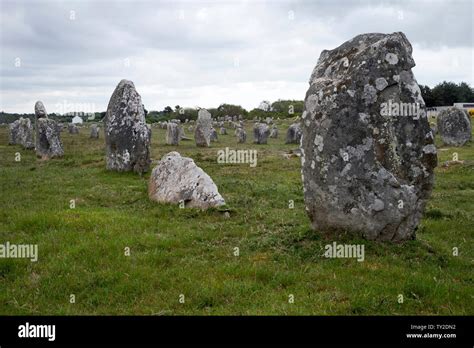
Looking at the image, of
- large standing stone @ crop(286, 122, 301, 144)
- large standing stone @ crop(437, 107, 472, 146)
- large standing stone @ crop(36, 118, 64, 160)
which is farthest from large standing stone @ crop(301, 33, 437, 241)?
large standing stone @ crop(286, 122, 301, 144)

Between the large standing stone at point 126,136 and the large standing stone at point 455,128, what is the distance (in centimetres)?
2092

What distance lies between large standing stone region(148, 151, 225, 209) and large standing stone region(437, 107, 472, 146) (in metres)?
23.6

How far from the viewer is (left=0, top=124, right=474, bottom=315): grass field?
7699 mm

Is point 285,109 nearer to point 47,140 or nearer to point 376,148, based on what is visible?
point 47,140

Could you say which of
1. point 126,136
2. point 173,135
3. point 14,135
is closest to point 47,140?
point 126,136

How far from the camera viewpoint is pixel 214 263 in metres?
9.42

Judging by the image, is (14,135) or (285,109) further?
(285,109)

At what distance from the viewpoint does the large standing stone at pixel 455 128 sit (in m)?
33.0

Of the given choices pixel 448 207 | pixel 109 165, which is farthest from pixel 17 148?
Result: pixel 448 207

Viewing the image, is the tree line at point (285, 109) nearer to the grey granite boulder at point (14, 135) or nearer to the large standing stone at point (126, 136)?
the grey granite boulder at point (14, 135)

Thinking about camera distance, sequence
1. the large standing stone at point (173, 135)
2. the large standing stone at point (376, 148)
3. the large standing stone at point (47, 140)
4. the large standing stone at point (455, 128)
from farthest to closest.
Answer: the large standing stone at point (173, 135), the large standing stone at point (455, 128), the large standing stone at point (47, 140), the large standing stone at point (376, 148)

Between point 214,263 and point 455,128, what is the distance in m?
28.2

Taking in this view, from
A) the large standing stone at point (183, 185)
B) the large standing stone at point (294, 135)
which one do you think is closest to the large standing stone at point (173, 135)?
the large standing stone at point (294, 135)

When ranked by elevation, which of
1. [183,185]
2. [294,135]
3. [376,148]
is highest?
[294,135]
